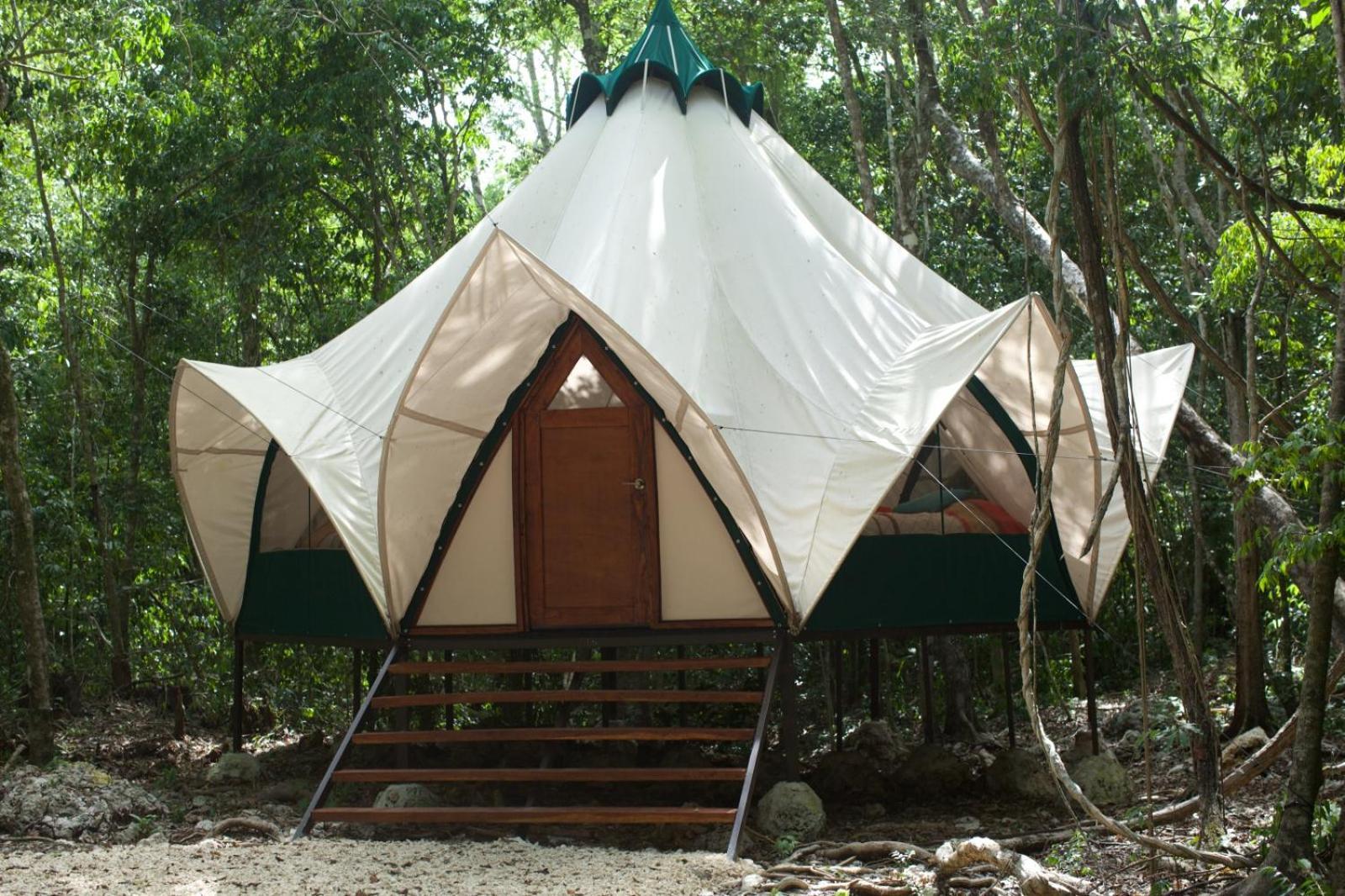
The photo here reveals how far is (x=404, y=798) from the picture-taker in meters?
6.65

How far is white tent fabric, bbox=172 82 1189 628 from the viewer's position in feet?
22.0

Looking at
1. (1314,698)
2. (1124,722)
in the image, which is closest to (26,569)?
(1314,698)

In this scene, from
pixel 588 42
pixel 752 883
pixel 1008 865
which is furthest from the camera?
pixel 588 42

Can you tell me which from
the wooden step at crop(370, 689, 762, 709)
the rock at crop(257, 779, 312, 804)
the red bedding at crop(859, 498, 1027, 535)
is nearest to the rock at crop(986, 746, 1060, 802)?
the red bedding at crop(859, 498, 1027, 535)

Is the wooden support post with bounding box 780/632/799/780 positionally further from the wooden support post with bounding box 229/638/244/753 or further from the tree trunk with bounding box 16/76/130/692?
the tree trunk with bounding box 16/76/130/692

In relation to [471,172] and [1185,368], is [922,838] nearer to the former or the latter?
[1185,368]

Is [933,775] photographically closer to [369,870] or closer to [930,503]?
[930,503]

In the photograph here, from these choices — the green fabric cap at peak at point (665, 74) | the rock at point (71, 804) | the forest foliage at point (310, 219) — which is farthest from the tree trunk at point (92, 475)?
the green fabric cap at peak at point (665, 74)

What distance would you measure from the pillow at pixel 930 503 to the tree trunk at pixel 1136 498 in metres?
2.73

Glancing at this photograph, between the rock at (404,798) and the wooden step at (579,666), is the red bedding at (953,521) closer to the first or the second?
the wooden step at (579,666)

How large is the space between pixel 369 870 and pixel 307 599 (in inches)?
124

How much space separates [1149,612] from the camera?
12172mm

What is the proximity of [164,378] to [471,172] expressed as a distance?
13.9 feet

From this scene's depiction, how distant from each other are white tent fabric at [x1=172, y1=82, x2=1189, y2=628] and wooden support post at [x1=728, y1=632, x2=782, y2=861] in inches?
12.6
